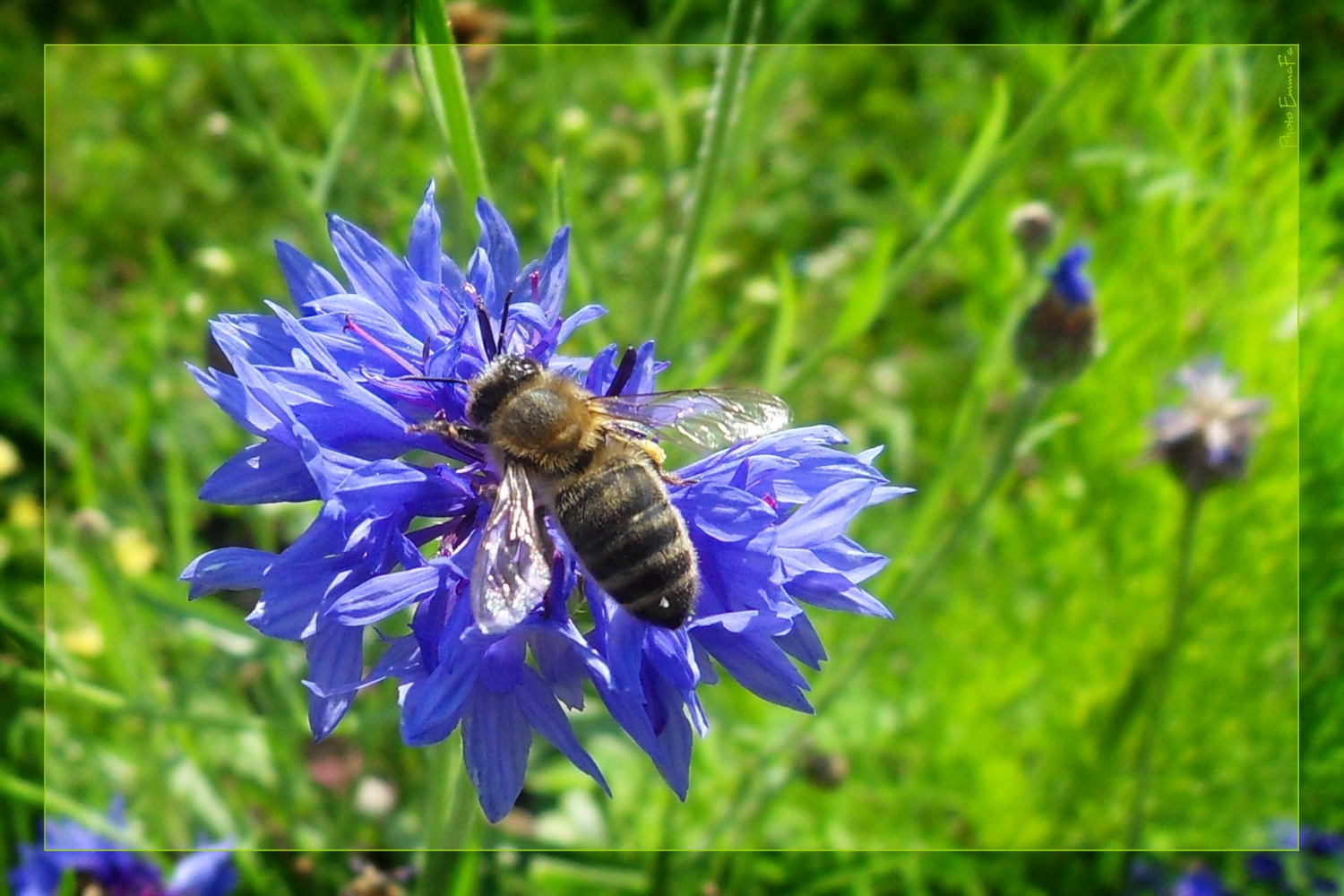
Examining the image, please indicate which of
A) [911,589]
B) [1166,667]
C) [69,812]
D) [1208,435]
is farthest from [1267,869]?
[69,812]

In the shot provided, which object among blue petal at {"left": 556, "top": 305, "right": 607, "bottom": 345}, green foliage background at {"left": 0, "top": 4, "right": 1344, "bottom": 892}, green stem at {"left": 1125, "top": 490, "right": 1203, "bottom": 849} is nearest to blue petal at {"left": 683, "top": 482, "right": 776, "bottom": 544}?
blue petal at {"left": 556, "top": 305, "right": 607, "bottom": 345}

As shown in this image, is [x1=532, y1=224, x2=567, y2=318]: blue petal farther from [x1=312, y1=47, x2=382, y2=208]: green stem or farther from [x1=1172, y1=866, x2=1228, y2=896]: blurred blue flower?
[x1=1172, y1=866, x2=1228, y2=896]: blurred blue flower

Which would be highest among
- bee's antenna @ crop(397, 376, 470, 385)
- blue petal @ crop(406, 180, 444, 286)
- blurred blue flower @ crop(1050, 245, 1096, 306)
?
blurred blue flower @ crop(1050, 245, 1096, 306)

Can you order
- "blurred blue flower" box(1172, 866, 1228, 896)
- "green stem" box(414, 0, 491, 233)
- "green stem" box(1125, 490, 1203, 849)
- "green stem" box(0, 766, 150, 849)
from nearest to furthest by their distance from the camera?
1. "green stem" box(414, 0, 491, 233)
2. "green stem" box(0, 766, 150, 849)
3. "green stem" box(1125, 490, 1203, 849)
4. "blurred blue flower" box(1172, 866, 1228, 896)

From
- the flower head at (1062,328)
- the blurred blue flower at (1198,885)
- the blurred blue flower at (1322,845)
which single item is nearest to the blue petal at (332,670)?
the flower head at (1062,328)

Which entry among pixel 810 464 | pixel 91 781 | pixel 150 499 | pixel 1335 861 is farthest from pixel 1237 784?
pixel 150 499

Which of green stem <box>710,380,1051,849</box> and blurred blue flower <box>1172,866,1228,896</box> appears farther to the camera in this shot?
blurred blue flower <box>1172,866,1228,896</box>
